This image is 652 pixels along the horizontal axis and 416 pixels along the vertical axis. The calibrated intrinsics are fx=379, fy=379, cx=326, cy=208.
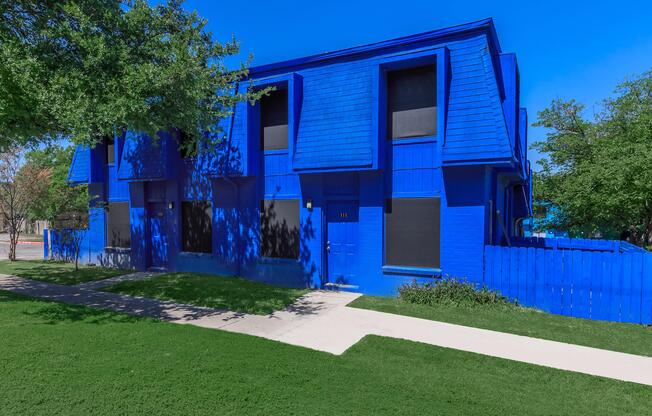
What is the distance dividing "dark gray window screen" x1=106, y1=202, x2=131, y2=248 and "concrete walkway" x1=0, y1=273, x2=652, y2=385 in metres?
4.84

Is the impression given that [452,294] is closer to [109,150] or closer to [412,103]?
[412,103]

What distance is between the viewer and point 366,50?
964 centimetres

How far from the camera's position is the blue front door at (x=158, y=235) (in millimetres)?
13250

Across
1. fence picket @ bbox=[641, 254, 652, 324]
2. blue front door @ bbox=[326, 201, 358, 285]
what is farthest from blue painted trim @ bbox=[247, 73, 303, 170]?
fence picket @ bbox=[641, 254, 652, 324]

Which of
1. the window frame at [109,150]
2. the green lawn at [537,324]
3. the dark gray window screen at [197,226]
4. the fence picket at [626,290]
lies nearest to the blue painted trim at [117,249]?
the dark gray window screen at [197,226]

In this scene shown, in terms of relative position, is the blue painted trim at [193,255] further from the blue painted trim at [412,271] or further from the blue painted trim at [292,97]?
the blue painted trim at [412,271]

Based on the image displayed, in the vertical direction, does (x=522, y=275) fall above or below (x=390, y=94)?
below

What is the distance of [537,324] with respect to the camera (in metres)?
7.05

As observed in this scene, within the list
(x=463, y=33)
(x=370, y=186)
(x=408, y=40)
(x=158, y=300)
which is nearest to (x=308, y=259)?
(x=370, y=186)

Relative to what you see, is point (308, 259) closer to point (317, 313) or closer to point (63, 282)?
point (317, 313)

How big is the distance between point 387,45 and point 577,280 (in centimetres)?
678

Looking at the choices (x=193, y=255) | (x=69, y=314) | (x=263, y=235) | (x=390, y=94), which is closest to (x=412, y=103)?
(x=390, y=94)

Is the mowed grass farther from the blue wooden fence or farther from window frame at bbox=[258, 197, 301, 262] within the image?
window frame at bbox=[258, 197, 301, 262]

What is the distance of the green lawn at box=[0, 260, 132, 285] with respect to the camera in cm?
1154
